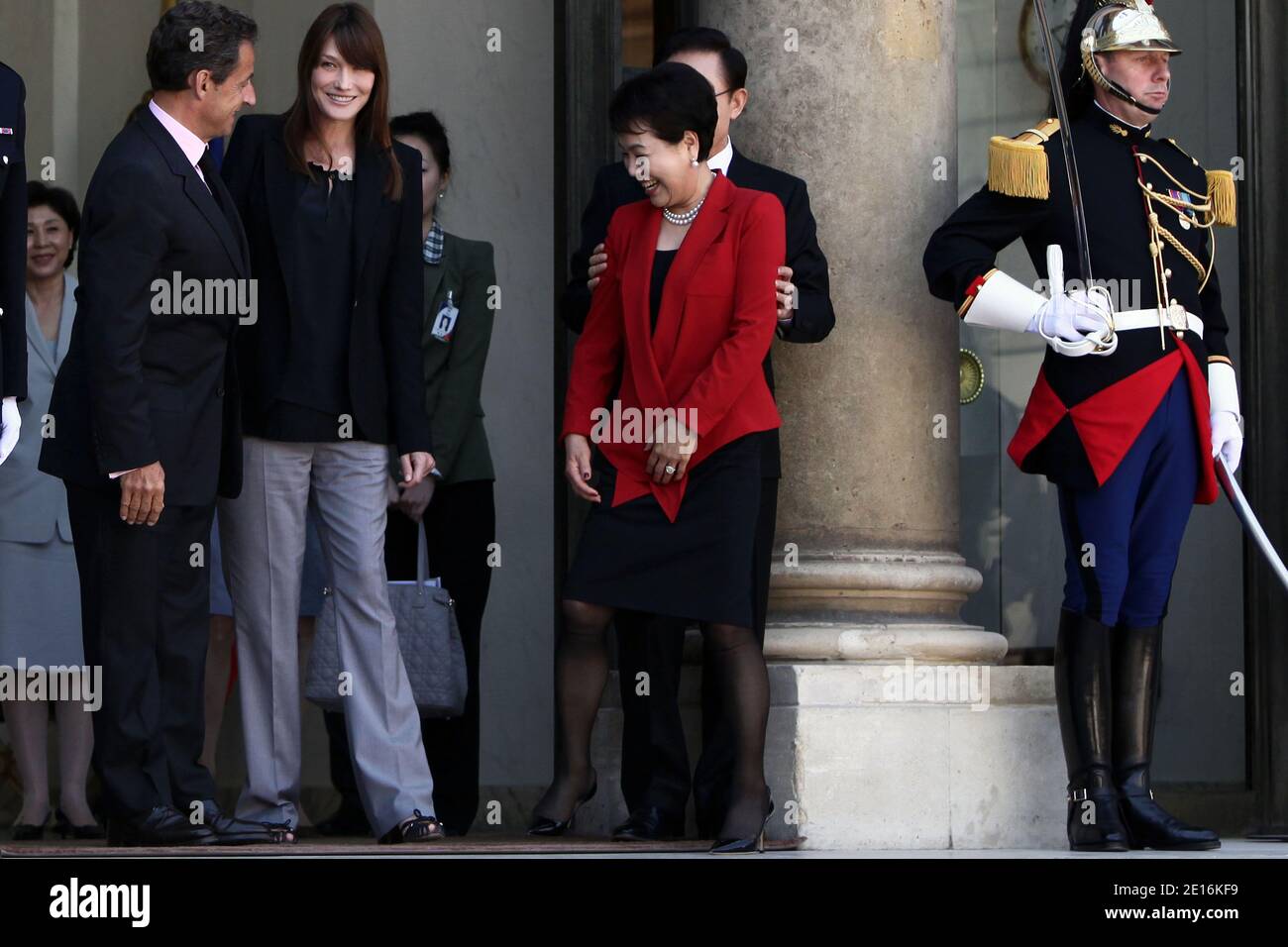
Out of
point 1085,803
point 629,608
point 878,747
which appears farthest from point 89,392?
point 1085,803

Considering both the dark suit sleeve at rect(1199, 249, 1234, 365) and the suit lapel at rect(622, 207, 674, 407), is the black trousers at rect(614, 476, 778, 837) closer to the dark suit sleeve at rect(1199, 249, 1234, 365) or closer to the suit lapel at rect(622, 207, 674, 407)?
the suit lapel at rect(622, 207, 674, 407)

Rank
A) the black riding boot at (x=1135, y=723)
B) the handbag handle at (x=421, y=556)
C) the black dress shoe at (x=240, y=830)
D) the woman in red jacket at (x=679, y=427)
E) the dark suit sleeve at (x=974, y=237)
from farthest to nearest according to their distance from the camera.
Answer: the handbag handle at (x=421, y=556)
the dark suit sleeve at (x=974, y=237)
the black riding boot at (x=1135, y=723)
the woman in red jacket at (x=679, y=427)
the black dress shoe at (x=240, y=830)

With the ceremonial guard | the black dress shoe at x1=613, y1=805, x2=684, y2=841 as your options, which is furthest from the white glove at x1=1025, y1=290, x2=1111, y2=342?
the black dress shoe at x1=613, y1=805, x2=684, y2=841

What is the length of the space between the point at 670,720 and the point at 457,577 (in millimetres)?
1064

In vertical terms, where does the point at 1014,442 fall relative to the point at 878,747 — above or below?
above

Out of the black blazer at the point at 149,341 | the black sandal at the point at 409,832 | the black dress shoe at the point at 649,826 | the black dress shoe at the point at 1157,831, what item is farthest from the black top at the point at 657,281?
the black dress shoe at the point at 1157,831

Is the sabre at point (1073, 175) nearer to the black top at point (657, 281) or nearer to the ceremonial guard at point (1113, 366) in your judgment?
the ceremonial guard at point (1113, 366)

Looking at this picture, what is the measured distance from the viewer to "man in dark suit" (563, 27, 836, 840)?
6508 millimetres

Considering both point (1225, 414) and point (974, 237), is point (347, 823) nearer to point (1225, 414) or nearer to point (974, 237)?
point (974, 237)

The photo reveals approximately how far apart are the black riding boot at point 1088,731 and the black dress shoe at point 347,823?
207 cm

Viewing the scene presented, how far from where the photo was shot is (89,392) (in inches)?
238

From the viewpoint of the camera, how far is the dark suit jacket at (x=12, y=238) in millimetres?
5855
